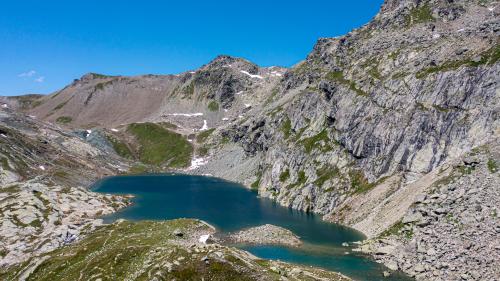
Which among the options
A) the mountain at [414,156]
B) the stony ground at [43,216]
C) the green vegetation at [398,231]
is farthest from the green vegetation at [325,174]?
the stony ground at [43,216]

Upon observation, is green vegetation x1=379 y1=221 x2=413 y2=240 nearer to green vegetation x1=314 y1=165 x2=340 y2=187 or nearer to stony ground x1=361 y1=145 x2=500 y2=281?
stony ground x1=361 y1=145 x2=500 y2=281

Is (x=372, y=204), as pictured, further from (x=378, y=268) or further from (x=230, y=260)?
(x=230, y=260)

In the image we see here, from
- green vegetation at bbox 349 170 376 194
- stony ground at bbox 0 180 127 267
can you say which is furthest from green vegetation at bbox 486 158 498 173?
stony ground at bbox 0 180 127 267

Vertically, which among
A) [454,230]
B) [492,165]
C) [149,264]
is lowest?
[149,264]

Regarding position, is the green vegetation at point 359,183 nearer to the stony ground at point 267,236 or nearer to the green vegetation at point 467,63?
the stony ground at point 267,236

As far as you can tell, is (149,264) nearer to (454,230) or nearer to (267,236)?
(267,236)

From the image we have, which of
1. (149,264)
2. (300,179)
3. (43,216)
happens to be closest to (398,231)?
(149,264)
